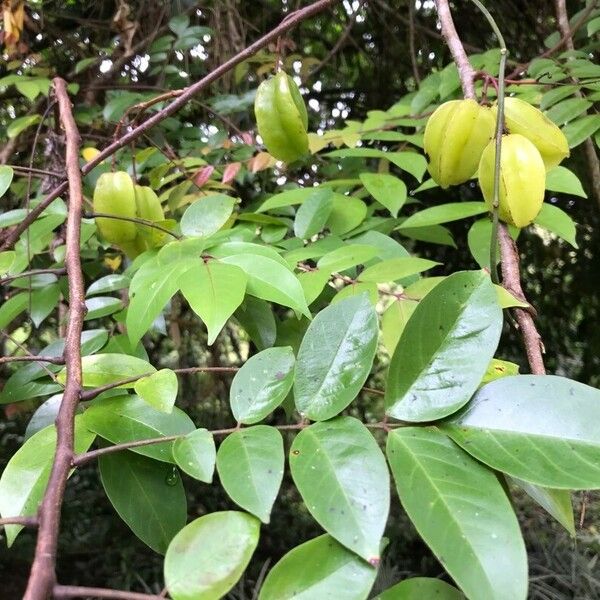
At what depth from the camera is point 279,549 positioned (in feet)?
7.99

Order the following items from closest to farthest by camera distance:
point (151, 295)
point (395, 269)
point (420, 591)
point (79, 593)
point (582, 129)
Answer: point (79, 593), point (420, 591), point (151, 295), point (395, 269), point (582, 129)

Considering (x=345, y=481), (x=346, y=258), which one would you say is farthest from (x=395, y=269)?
(x=345, y=481)

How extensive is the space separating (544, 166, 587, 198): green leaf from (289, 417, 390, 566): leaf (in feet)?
2.04

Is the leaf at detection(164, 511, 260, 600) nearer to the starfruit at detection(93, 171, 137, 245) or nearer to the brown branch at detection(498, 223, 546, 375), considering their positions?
the brown branch at detection(498, 223, 546, 375)

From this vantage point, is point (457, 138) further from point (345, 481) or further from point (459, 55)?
point (345, 481)

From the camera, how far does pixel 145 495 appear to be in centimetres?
50

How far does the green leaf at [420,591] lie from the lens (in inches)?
14.8

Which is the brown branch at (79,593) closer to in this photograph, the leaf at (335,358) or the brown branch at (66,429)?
the brown branch at (66,429)

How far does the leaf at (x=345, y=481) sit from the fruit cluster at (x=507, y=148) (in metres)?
0.31

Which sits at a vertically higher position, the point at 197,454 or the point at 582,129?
the point at 582,129

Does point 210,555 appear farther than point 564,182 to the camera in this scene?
No

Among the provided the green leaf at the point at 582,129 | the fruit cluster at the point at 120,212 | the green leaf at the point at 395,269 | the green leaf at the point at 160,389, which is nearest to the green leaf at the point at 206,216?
the fruit cluster at the point at 120,212

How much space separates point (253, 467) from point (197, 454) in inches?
1.8

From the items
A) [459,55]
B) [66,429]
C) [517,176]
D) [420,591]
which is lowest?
[420,591]
